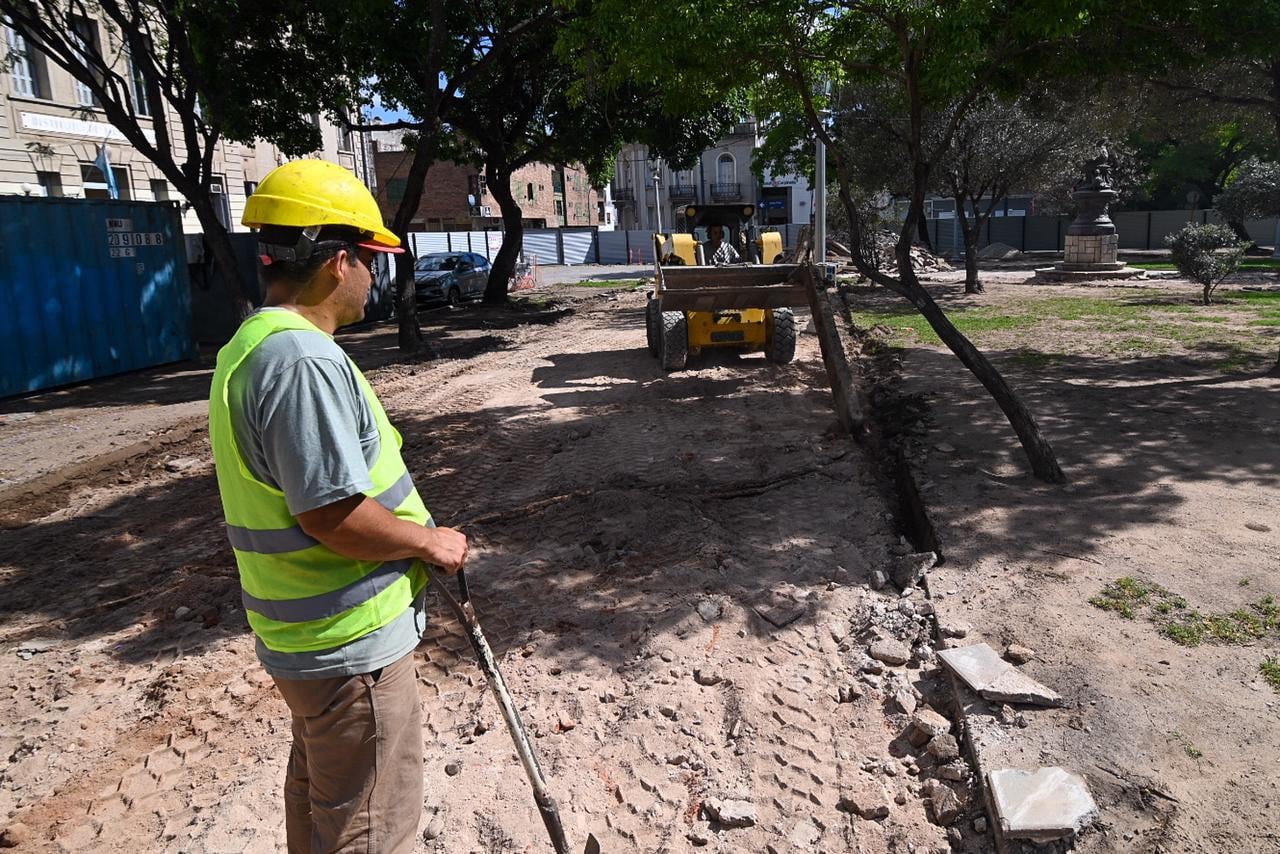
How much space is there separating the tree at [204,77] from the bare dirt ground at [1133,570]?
10.4m

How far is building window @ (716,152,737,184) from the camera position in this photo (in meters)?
61.7

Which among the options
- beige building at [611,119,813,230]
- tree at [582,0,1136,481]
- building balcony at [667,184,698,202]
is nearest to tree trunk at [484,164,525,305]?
tree at [582,0,1136,481]

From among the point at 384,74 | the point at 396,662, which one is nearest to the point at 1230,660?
the point at 396,662

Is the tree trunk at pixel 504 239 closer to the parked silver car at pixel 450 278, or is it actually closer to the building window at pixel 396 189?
the parked silver car at pixel 450 278

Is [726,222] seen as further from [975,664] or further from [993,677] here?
[993,677]

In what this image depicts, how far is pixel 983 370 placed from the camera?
22.4ft

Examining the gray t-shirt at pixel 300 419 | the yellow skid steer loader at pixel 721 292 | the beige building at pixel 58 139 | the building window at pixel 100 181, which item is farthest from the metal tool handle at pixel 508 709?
the building window at pixel 100 181

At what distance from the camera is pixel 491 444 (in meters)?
8.36

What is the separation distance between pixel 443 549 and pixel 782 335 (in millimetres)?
9826

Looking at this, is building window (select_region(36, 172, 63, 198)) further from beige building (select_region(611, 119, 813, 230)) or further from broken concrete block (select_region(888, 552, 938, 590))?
beige building (select_region(611, 119, 813, 230))

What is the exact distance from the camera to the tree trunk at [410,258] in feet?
46.6

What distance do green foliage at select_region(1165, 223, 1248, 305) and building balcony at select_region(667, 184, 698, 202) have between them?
43876 mm

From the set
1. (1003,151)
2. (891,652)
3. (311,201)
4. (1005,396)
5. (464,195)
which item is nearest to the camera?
(311,201)

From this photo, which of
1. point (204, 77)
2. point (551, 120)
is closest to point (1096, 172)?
point (551, 120)
